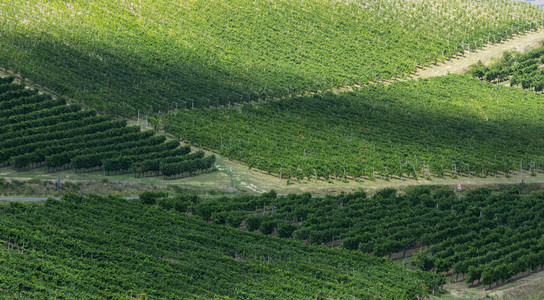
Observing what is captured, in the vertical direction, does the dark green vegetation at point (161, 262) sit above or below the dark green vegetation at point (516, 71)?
below

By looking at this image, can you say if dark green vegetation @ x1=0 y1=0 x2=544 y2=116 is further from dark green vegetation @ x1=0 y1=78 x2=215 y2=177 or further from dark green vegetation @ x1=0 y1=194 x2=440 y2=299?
dark green vegetation @ x1=0 y1=194 x2=440 y2=299

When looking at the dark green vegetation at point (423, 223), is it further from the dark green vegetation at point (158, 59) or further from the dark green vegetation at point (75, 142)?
the dark green vegetation at point (158, 59)

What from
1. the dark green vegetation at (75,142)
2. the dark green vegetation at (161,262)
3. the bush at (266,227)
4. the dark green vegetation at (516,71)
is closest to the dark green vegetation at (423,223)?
the bush at (266,227)

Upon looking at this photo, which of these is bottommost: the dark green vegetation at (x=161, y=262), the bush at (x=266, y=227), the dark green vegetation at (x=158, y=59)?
the dark green vegetation at (x=161, y=262)

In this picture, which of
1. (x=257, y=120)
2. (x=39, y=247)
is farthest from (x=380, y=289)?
(x=257, y=120)

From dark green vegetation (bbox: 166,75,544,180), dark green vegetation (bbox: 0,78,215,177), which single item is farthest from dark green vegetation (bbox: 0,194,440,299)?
dark green vegetation (bbox: 166,75,544,180)

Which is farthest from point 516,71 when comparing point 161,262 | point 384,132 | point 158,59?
point 161,262

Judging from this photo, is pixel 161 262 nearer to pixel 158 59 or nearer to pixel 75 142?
pixel 75 142
